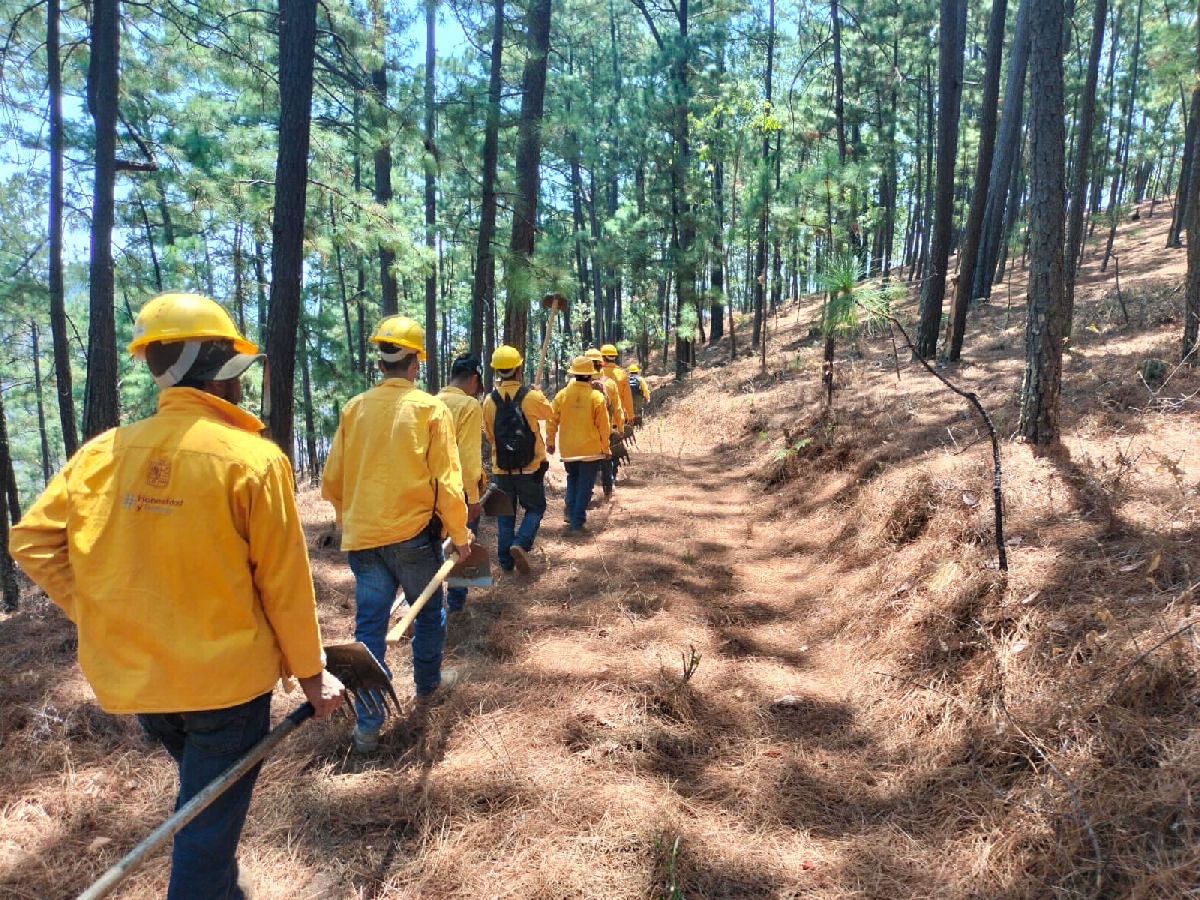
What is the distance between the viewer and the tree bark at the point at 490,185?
939cm

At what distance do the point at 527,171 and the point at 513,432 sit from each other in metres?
5.82

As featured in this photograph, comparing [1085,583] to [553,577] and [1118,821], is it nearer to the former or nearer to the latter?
[1118,821]

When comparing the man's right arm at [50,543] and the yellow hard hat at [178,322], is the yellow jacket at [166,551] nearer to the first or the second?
the man's right arm at [50,543]

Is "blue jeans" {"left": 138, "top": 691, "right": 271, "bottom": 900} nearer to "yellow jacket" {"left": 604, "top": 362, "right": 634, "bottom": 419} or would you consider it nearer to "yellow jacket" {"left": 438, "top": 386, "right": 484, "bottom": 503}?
"yellow jacket" {"left": 438, "top": 386, "right": 484, "bottom": 503}

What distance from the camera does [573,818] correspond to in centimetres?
293

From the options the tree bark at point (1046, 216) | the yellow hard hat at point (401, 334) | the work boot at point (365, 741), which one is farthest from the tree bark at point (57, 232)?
the tree bark at point (1046, 216)

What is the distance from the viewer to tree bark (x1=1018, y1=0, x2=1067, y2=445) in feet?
17.3

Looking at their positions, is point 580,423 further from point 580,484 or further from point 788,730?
point 788,730

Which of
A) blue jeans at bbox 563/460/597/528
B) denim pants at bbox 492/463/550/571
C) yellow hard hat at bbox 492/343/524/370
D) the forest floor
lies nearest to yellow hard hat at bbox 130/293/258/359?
the forest floor

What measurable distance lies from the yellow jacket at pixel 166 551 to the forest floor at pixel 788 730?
122 centimetres

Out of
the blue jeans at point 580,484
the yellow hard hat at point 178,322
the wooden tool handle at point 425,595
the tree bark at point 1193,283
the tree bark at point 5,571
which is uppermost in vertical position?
the tree bark at point 1193,283

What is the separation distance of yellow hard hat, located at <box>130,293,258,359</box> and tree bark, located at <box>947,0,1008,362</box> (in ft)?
39.1

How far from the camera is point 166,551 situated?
6.50 ft

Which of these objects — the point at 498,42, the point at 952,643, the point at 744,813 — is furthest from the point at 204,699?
the point at 498,42
